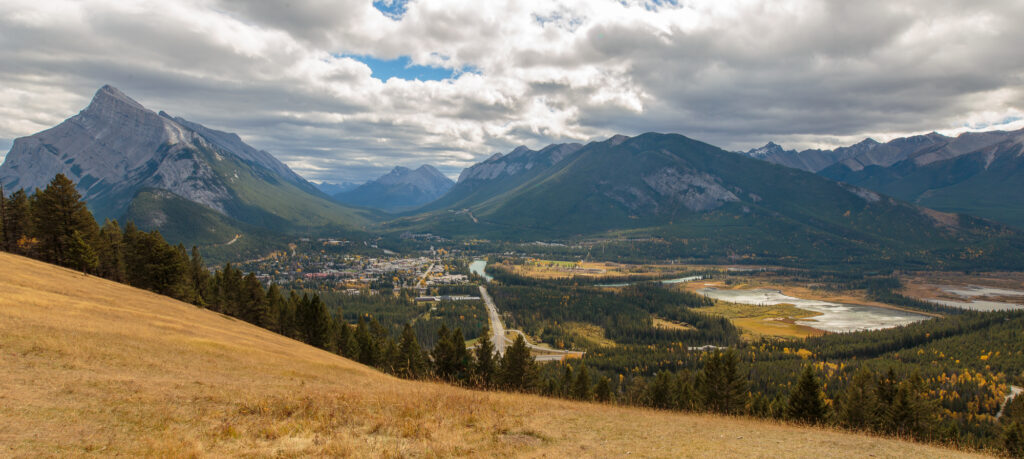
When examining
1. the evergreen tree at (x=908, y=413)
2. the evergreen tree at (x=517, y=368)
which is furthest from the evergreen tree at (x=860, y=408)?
the evergreen tree at (x=517, y=368)

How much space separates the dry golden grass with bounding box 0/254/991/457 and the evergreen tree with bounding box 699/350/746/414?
28.8 m

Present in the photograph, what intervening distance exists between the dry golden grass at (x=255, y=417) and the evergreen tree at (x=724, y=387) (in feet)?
94.6

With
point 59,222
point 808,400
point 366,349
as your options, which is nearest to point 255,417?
point 808,400

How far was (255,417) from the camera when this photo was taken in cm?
1636

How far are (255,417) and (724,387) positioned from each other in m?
50.9

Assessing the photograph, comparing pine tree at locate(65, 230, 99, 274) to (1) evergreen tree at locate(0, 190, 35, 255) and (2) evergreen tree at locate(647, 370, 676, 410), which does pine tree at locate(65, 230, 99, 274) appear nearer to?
(1) evergreen tree at locate(0, 190, 35, 255)

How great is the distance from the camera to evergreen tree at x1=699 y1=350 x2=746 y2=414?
5075cm

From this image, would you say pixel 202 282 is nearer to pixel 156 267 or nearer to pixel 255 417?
pixel 156 267

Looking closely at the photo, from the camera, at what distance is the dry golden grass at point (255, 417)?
13469 mm

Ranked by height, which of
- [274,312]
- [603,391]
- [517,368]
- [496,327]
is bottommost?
[496,327]

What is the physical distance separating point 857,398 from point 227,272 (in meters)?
89.6

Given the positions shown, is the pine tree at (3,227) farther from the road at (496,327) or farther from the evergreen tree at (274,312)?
the road at (496,327)

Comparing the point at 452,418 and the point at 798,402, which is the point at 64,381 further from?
the point at 798,402

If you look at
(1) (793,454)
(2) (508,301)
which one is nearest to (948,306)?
(2) (508,301)
